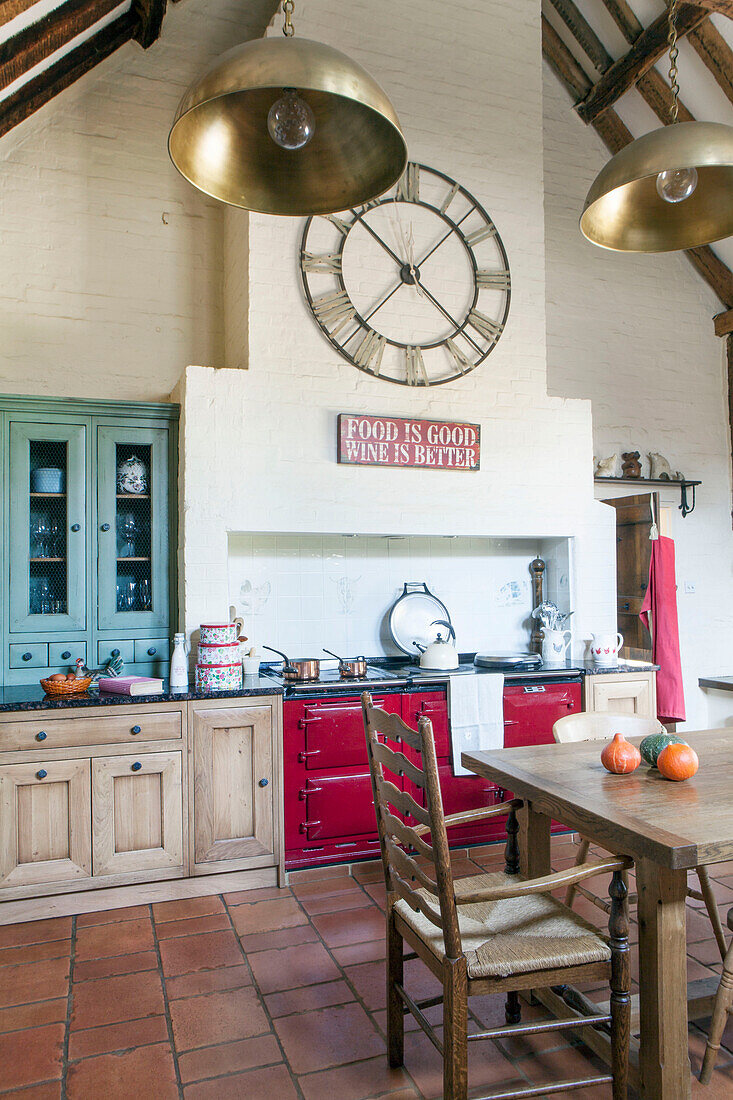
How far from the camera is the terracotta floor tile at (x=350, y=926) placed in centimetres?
292

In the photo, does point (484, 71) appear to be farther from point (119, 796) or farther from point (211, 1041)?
point (211, 1041)

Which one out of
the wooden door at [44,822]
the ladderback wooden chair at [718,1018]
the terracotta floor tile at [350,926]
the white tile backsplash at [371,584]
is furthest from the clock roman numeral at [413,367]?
the ladderback wooden chair at [718,1018]

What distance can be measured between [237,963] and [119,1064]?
0.62 metres

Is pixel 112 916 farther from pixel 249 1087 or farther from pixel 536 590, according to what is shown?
pixel 536 590

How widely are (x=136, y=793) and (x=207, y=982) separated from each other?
903 millimetres

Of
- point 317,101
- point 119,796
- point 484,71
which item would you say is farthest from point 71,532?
point 484,71

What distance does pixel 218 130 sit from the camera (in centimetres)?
168

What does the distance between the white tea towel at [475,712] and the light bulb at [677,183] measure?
2.38 m

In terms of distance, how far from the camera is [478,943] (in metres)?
1.91

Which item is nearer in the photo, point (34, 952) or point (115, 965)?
point (115, 965)

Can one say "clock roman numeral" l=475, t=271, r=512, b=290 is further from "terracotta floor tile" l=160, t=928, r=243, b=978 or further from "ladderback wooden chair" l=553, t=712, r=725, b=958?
"terracotta floor tile" l=160, t=928, r=243, b=978

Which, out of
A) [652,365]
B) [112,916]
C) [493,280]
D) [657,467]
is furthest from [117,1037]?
[652,365]

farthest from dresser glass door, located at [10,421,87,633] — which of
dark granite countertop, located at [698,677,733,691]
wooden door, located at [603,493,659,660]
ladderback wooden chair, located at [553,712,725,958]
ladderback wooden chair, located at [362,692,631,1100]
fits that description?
dark granite countertop, located at [698,677,733,691]

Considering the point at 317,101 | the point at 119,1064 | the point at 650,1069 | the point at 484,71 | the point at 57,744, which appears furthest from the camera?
the point at 484,71
